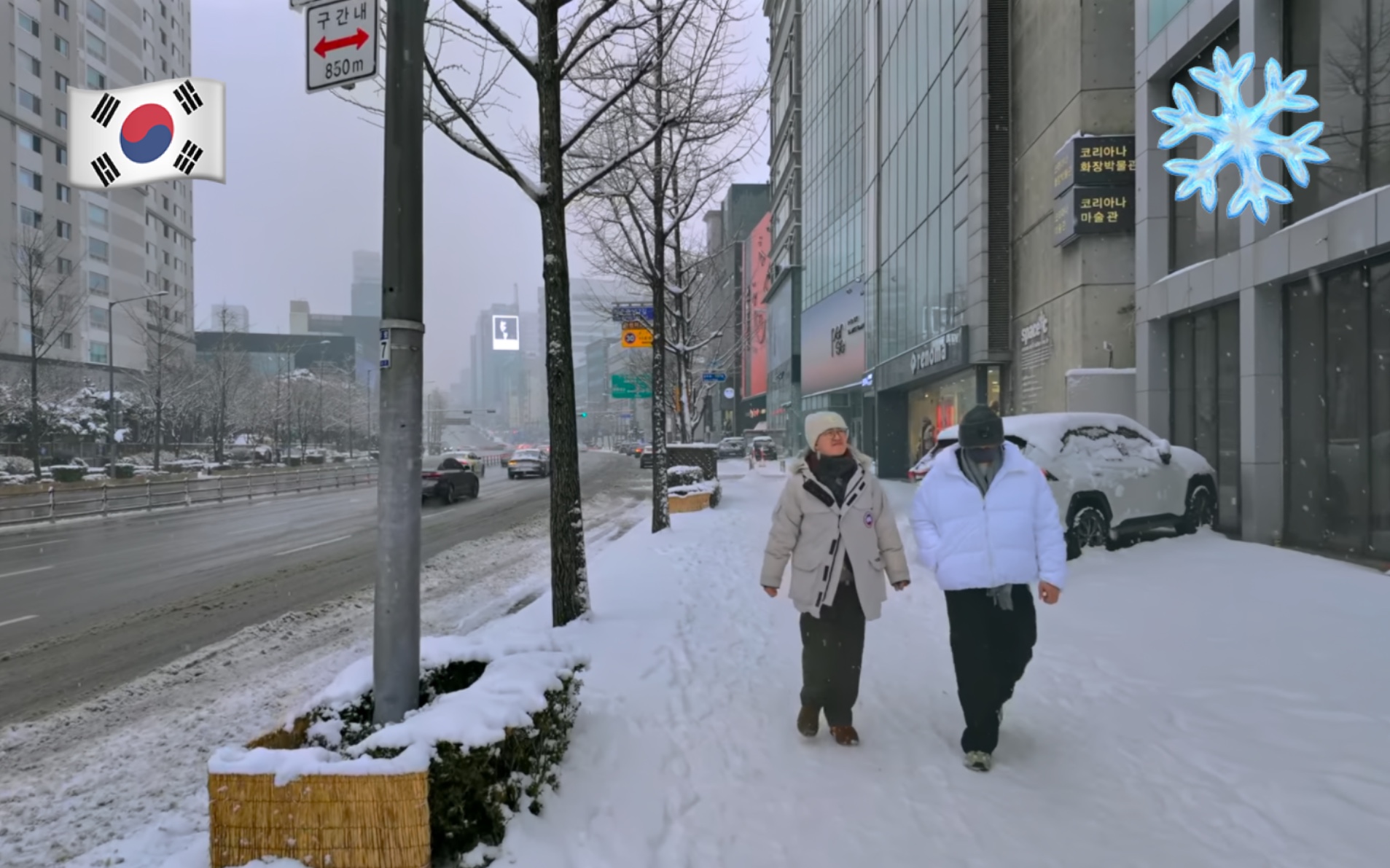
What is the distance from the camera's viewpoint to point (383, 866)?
281 cm

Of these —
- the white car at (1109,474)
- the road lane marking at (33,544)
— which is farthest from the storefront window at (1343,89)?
the road lane marking at (33,544)

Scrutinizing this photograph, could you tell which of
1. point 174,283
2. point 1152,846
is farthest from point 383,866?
point 174,283

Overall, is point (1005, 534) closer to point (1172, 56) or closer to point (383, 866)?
point (383, 866)

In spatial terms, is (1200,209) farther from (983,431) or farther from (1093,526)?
(983,431)

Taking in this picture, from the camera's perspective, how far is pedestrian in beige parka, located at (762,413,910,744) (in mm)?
4410

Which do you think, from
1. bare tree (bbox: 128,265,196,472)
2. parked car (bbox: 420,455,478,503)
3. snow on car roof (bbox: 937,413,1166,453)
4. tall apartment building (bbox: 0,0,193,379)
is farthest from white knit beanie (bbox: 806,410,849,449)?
tall apartment building (bbox: 0,0,193,379)

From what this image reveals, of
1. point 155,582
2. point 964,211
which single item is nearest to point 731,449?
point 964,211

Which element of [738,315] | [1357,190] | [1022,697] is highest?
[738,315]

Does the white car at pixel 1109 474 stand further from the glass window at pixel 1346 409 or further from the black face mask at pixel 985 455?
the black face mask at pixel 985 455

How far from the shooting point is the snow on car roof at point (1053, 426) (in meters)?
10.3

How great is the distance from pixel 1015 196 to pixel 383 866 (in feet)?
71.3

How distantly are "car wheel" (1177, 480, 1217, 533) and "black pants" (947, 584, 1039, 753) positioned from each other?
332 inches

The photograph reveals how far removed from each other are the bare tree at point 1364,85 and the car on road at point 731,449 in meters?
55.6

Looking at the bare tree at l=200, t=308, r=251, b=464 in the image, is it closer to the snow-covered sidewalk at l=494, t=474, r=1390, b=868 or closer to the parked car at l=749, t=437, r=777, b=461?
the parked car at l=749, t=437, r=777, b=461
